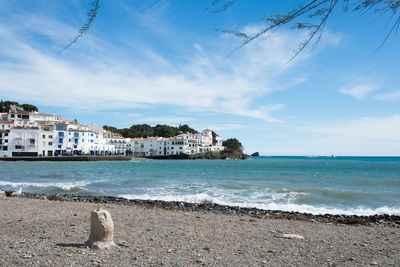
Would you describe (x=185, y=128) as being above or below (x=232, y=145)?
above

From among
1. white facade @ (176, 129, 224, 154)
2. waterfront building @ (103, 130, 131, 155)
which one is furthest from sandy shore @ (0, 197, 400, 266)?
white facade @ (176, 129, 224, 154)

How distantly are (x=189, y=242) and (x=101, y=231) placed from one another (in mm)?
1835

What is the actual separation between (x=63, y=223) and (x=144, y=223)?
6.99ft

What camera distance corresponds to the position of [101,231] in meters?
5.16

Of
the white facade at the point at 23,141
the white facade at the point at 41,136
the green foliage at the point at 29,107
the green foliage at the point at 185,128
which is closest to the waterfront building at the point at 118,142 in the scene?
the white facade at the point at 41,136

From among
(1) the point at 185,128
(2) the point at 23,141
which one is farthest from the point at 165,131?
(2) the point at 23,141

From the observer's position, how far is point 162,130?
129m

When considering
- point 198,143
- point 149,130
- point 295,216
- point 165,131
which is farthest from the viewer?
point 149,130

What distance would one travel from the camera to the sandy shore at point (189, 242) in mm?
4719

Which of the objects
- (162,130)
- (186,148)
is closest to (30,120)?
(186,148)

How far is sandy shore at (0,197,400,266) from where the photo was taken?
4.72 meters

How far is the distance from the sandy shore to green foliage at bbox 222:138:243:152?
122m

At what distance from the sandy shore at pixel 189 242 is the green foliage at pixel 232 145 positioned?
401ft

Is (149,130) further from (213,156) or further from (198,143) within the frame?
(213,156)
